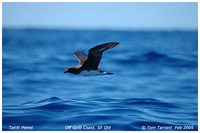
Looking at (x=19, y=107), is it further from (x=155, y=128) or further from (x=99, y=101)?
(x=155, y=128)

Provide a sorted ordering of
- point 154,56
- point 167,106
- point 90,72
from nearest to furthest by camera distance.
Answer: point 90,72
point 167,106
point 154,56

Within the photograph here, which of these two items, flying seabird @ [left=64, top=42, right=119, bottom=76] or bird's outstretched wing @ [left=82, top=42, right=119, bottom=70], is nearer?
bird's outstretched wing @ [left=82, top=42, right=119, bottom=70]

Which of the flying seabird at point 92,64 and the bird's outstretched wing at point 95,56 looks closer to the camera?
the bird's outstretched wing at point 95,56

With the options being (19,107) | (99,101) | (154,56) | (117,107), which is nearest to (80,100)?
(99,101)

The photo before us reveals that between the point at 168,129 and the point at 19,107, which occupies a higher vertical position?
the point at 19,107

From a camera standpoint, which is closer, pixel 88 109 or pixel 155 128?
pixel 155 128

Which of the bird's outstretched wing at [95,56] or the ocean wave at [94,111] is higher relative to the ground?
the bird's outstretched wing at [95,56]

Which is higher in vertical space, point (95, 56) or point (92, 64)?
point (95, 56)

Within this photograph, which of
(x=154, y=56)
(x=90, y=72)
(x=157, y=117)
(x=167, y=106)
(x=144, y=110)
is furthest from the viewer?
(x=154, y=56)

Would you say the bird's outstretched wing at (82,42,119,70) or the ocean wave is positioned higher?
the bird's outstretched wing at (82,42,119,70)

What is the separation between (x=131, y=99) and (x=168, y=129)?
2774mm

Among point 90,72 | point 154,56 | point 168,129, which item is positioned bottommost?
point 168,129

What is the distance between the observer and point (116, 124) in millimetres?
7348

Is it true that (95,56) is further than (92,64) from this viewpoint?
No
